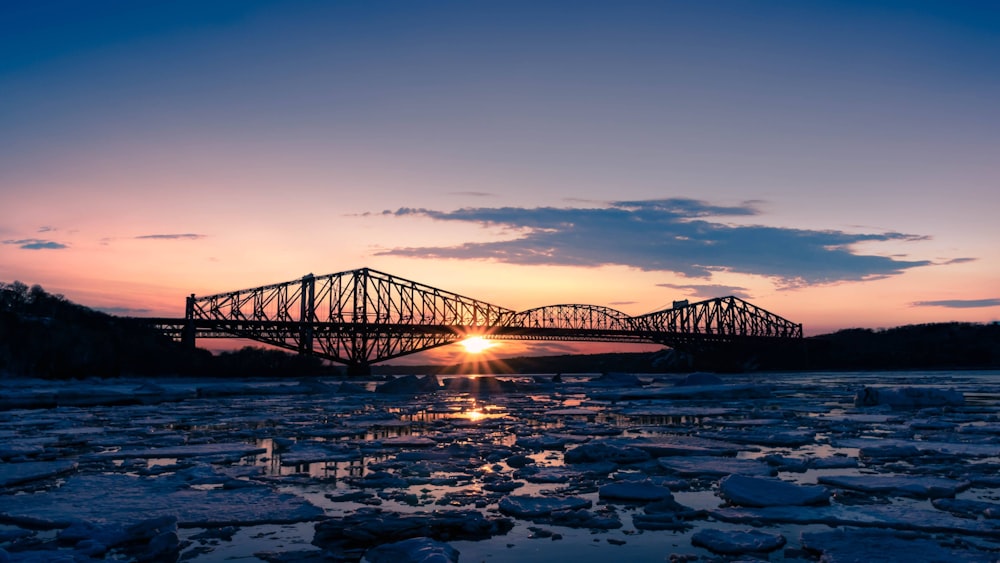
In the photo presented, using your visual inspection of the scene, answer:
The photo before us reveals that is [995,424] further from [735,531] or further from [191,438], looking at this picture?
[191,438]

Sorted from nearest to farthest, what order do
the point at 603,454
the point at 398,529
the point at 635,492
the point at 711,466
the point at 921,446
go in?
the point at 398,529 < the point at 635,492 < the point at 711,466 < the point at 603,454 < the point at 921,446

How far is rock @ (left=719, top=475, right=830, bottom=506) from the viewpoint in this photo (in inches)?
266

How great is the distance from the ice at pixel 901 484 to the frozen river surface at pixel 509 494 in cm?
4

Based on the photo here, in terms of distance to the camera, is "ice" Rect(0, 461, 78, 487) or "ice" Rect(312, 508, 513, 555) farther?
"ice" Rect(0, 461, 78, 487)

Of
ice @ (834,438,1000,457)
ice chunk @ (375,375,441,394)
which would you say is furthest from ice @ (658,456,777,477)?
ice chunk @ (375,375,441,394)

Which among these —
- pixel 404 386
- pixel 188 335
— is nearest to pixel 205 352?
pixel 188 335

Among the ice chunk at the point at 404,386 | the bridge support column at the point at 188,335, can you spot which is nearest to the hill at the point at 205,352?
the bridge support column at the point at 188,335

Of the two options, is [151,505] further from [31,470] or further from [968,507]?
[968,507]

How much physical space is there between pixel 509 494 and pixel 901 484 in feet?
15.0

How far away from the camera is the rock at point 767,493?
22.2 ft

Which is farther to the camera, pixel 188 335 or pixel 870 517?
pixel 188 335

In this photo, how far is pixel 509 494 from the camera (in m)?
7.65

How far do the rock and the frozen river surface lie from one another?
0.03 meters

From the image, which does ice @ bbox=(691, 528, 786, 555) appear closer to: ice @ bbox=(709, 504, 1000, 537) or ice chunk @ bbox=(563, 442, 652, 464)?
ice @ bbox=(709, 504, 1000, 537)
